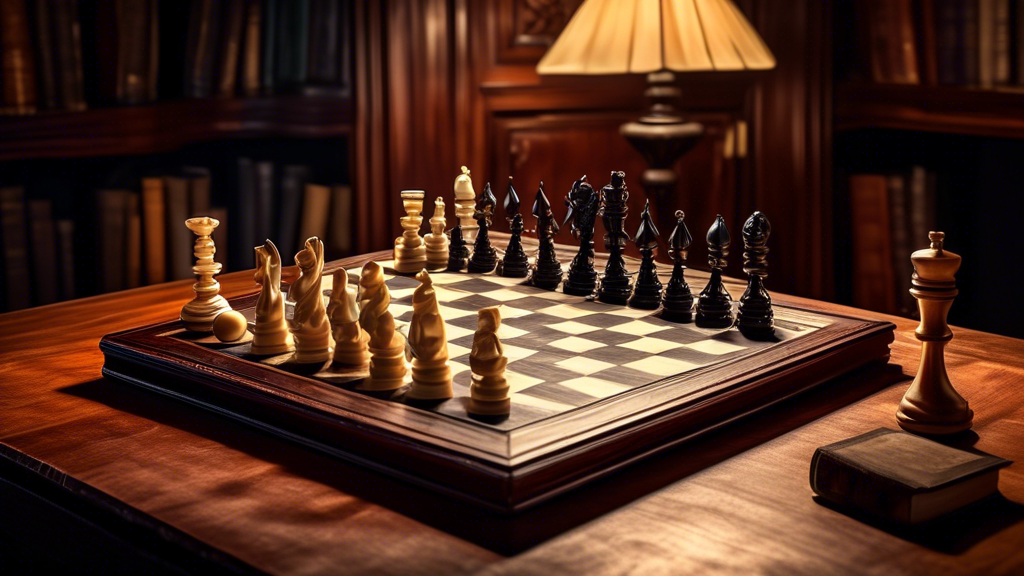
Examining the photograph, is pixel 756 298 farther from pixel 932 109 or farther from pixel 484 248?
pixel 932 109

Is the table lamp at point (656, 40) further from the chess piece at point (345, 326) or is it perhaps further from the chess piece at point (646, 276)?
the chess piece at point (345, 326)

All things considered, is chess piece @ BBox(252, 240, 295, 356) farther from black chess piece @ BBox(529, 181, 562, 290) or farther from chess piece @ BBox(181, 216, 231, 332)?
black chess piece @ BBox(529, 181, 562, 290)

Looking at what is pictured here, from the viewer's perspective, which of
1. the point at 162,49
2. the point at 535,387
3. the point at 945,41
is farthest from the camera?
the point at 162,49

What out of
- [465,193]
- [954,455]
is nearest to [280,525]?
[954,455]

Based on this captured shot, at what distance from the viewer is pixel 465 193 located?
2.07 metres

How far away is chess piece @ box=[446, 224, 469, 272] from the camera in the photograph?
1.92m

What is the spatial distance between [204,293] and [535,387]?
591 mm

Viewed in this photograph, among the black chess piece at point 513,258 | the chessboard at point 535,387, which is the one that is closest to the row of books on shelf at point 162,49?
the chessboard at point 535,387

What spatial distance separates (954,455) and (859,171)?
2215 millimetres

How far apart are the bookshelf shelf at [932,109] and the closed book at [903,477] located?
1681mm

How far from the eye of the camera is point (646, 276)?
5.40 ft

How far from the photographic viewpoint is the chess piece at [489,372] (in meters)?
1.09

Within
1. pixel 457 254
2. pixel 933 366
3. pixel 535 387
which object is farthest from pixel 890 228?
pixel 535 387

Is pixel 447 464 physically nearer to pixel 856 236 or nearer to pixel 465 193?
pixel 465 193
